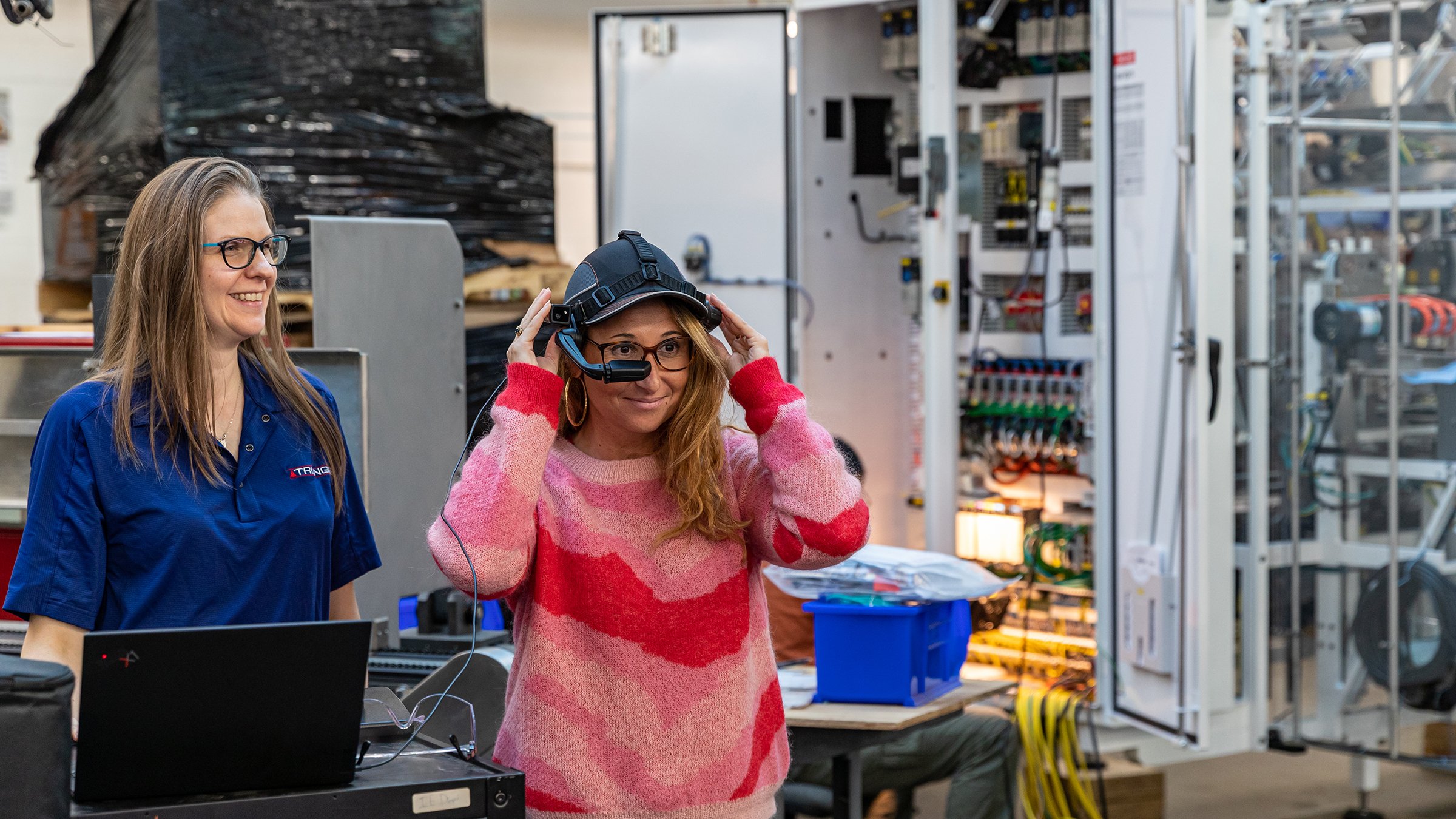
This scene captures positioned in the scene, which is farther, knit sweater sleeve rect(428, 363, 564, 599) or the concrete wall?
the concrete wall

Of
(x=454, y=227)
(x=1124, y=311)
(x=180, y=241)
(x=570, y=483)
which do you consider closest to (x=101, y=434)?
(x=180, y=241)

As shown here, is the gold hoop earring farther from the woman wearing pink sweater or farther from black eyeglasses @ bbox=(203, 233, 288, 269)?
black eyeglasses @ bbox=(203, 233, 288, 269)

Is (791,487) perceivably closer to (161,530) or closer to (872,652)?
(161,530)

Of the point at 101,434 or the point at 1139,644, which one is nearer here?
the point at 101,434

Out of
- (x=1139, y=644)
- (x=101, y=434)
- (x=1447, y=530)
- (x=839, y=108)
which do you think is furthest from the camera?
(x=839, y=108)

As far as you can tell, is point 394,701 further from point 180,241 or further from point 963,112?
point 963,112

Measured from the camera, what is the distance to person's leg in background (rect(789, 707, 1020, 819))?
3732 millimetres

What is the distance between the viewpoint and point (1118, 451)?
441cm

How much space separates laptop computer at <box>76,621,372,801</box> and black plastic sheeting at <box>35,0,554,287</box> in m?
3.15

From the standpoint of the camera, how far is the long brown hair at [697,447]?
165 cm

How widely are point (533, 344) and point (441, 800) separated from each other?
21.5 inches

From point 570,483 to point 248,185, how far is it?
69 cm

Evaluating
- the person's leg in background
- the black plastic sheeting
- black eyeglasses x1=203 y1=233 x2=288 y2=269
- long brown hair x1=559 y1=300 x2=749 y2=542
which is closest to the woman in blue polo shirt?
black eyeglasses x1=203 y1=233 x2=288 y2=269

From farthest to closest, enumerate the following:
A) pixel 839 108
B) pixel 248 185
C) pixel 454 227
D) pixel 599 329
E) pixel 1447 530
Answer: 1. pixel 839 108
2. pixel 454 227
3. pixel 1447 530
4. pixel 248 185
5. pixel 599 329
